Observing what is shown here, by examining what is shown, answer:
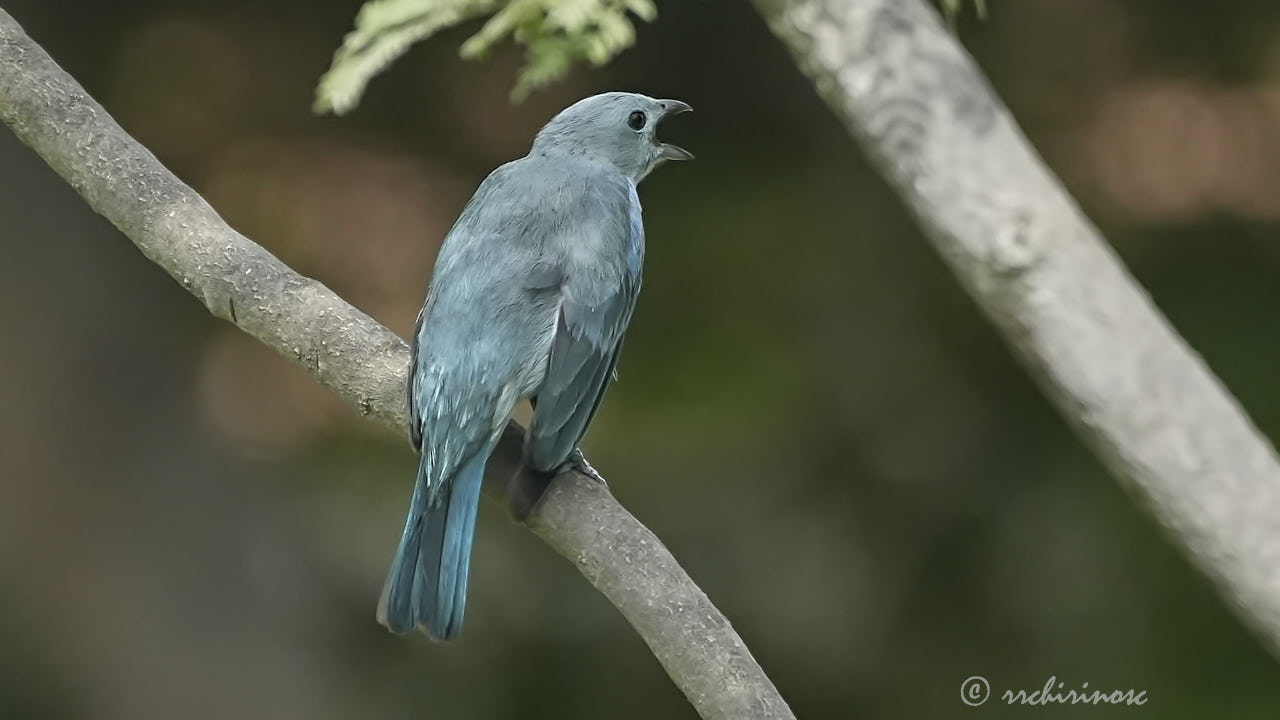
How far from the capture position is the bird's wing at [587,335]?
2.49m

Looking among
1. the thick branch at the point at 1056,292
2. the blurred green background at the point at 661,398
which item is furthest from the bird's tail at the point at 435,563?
the blurred green background at the point at 661,398

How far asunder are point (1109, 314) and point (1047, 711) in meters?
3.64

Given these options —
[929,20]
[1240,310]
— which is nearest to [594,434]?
[1240,310]

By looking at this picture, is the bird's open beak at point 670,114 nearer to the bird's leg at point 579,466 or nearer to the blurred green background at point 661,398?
the bird's leg at point 579,466

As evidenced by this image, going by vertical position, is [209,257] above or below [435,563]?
above

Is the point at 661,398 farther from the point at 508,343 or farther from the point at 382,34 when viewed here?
the point at 382,34

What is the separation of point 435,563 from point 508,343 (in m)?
0.42

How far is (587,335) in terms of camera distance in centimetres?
265

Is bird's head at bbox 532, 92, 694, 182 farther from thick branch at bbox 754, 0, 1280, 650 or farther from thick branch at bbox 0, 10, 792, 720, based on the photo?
thick branch at bbox 754, 0, 1280, 650

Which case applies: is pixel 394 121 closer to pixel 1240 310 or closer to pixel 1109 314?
pixel 1240 310

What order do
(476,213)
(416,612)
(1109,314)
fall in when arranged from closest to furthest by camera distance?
(1109,314), (416,612), (476,213)

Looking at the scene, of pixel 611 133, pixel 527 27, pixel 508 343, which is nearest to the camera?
pixel 527 27

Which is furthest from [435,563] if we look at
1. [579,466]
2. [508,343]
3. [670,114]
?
[670,114]

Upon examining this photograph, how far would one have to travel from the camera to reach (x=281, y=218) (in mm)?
4613
